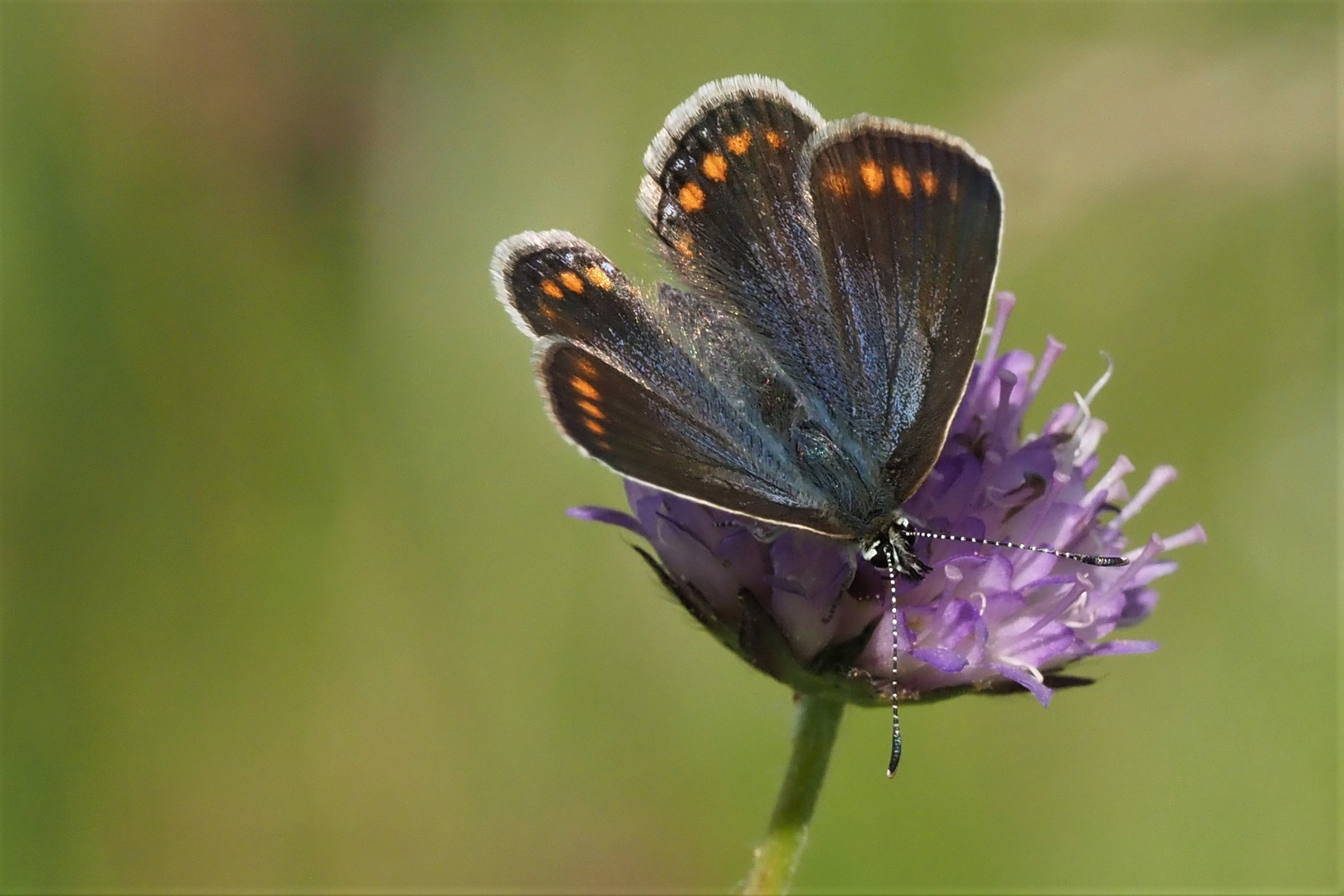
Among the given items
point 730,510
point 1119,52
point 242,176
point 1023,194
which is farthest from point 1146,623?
point 242,176

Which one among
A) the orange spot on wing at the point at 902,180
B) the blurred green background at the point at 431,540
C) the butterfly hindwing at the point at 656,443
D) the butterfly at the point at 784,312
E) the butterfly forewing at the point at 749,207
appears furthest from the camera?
the blurred green background at the point at 431,540

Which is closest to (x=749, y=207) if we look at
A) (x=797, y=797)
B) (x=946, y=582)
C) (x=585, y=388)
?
(x=585, y=388)

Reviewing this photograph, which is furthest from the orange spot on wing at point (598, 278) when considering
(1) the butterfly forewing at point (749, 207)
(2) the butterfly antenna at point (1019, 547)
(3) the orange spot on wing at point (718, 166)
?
(2) the butterfly antenna at point (1019, 547)

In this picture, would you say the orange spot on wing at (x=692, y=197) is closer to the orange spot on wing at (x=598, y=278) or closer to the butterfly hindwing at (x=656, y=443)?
the orange spot on wing at (x=598, y=278)

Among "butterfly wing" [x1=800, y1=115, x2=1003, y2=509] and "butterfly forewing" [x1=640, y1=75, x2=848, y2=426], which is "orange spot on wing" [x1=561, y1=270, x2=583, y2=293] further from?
"butterfly wing" [x1=800, y1=115, x2=1003, y2=509]

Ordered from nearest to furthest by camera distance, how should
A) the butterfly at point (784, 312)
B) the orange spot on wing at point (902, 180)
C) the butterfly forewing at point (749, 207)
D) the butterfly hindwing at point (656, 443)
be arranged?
1. the butterfly hindwing at point (656, 443)
2. the butterfly at point (784, 312)
3. the orange spot on wing at point (902, 180)
4. the butterfly forewing at point (749, 207)

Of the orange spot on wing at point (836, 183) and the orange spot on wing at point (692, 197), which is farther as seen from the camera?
the orange spot on wing at point (692, 197)

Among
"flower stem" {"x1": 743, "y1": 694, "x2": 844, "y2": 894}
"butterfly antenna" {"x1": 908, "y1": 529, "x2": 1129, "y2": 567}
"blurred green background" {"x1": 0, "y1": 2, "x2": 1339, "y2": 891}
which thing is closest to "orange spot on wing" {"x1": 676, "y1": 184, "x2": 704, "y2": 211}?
"butterfly antenna" {"x1": 908, "y1": 529, "x2": 1129, "y2": 567}

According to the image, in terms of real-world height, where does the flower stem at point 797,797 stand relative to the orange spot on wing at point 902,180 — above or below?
below
